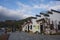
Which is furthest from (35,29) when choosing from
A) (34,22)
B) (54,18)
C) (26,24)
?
(54,18)

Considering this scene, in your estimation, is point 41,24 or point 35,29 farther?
point 35,29

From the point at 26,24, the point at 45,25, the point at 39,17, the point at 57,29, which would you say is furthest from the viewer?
the point at 26,24

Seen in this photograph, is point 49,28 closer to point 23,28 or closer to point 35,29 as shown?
point 35,29

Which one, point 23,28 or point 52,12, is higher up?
point 52,12

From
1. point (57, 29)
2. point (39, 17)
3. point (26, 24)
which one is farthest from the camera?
point (26, 24)

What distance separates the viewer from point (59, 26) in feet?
120

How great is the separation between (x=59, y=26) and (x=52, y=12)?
10.8 feet

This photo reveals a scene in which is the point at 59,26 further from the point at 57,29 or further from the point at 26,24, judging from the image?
the point at 26,24

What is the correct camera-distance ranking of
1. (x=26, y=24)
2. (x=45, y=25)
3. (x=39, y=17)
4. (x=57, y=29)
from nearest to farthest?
(x=57, y=29), (x=45, y=25), (x=39, y=17), (x=26, y=24)

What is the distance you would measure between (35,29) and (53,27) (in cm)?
786

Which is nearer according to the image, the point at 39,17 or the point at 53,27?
the point at 53,27

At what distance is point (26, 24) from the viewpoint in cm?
4894

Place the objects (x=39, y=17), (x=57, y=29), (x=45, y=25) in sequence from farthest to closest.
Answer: (x=39, y=17) → (x=45, y=25) → (x=57, y=29)

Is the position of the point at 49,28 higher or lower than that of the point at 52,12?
lower
